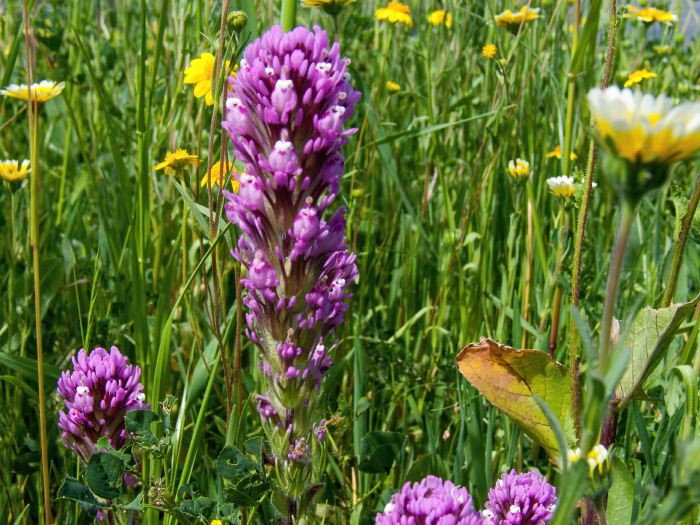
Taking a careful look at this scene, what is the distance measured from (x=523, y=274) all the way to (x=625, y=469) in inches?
40.9

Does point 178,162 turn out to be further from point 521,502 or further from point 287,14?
point 521,502

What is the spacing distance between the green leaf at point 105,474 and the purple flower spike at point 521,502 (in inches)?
21.6

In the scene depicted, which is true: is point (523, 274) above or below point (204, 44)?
below

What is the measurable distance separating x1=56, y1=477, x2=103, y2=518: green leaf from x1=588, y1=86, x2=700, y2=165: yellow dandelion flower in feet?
3.08

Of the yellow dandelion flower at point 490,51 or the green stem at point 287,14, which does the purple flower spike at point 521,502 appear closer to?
the green stem at point 287,14

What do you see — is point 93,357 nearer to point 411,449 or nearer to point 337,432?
point 337,432

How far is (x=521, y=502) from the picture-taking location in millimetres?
1255

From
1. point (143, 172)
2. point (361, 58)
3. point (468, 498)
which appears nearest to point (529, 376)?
point (468, 498)

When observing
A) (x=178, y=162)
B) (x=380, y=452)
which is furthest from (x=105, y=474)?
(x=178, y=162)

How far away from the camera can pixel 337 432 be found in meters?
1.65

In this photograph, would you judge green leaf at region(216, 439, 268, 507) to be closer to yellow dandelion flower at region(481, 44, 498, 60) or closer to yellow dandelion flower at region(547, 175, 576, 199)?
yellow dandelion flower at region(547, 175, 576, 199)

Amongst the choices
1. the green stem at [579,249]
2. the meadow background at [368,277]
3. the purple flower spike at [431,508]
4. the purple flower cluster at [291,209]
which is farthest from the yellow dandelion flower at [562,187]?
the purple flower spike at [431,508]

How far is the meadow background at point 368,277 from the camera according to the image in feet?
5.25

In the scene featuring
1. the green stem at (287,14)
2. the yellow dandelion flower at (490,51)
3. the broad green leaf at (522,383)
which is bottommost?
the broad green leaf at (522,383)
